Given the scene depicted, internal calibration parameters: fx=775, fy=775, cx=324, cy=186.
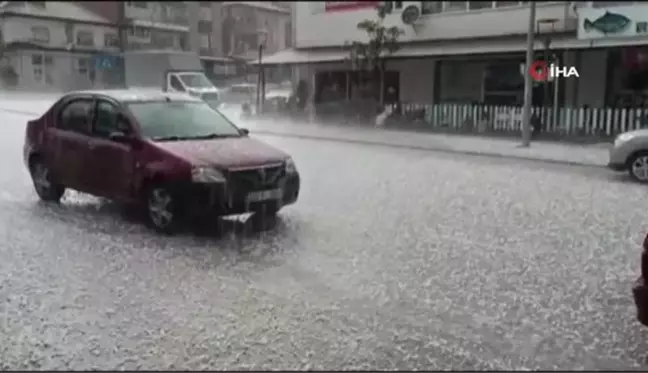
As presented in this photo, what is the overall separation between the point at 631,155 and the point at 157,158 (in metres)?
4.12

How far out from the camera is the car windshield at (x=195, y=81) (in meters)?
5.28

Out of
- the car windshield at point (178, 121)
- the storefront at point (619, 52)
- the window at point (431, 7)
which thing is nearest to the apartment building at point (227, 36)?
the car windshield at point (178, 121)

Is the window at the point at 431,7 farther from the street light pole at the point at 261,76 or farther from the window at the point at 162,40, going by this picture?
the window at the point at 162,40

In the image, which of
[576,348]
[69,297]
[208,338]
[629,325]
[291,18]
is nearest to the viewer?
[576,348]

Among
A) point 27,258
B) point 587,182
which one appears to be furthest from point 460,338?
point 587,182

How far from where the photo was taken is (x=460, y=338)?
332 cm

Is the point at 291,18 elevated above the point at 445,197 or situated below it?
above

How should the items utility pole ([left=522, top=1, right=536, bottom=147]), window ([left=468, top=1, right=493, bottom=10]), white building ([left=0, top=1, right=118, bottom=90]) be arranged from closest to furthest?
white building ([left=0, top=1, right=118, bottom=90])
utility pole ([left=522, top=1, right=536, bottom=147])
window ([left=468, top=1, right=493, bottom=10])

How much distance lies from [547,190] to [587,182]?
432mm

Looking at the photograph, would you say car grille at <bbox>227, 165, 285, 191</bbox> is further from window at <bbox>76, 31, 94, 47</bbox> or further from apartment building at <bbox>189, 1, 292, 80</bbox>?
window at <bbox>76, 31, 94, 47</bbox>

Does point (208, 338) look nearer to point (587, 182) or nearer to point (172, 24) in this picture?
point (172, 24)

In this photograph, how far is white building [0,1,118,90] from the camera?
4.12m

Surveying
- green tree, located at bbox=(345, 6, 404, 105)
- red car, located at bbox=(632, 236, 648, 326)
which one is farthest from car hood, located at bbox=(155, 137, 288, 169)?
green tree, located at bbox=(345, 6, 404, 105)

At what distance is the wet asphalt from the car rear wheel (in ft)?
0.40
